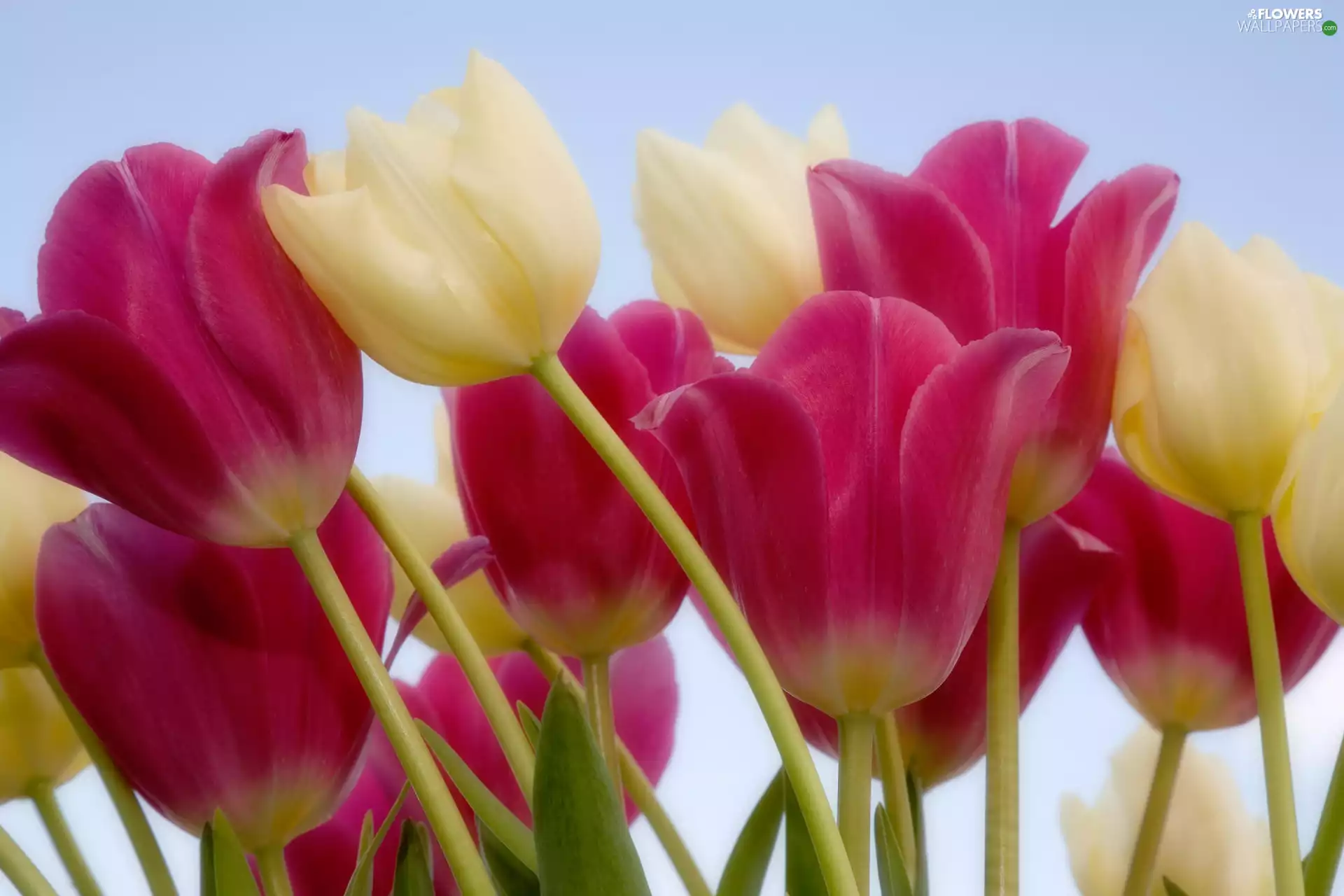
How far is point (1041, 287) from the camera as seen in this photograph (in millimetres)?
267

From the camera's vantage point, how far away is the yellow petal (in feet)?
0.72

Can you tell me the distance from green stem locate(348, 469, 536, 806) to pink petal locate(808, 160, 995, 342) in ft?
0.29

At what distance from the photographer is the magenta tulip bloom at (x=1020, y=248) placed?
252 mm

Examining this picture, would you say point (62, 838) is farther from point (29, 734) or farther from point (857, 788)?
point (857, 788)

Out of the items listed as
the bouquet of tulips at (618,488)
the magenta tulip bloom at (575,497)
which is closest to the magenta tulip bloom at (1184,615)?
the bouquet of tulips at (618,488)

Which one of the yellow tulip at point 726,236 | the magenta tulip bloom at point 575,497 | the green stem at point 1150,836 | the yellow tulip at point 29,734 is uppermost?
the yellow tulip at point 726,236

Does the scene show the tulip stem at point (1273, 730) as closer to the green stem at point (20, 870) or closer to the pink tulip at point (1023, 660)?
the pink tulip at point (1023, 660)

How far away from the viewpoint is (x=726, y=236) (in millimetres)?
282

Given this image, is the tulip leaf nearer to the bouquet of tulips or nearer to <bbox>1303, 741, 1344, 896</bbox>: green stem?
the bouquet of tulips

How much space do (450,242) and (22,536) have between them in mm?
121

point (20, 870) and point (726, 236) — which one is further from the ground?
point (726, 236)

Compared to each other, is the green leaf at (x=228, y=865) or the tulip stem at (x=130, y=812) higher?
the tulip stem at (x=130, y=812)

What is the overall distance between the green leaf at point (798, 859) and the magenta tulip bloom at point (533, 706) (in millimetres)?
68

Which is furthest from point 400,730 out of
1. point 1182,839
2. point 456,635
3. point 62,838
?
point 1182,839
